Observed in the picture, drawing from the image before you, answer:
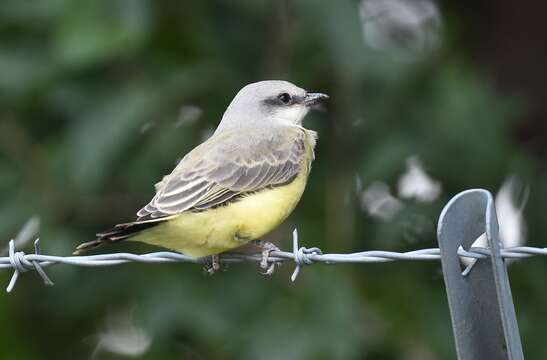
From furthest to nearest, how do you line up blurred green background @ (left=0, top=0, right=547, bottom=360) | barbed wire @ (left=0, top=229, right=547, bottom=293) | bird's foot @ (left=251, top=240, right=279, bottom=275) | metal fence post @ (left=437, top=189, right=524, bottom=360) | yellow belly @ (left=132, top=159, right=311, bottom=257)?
blurred green background @ (left=0, top=0, right=547, bottom=360)
yellow belly @ (left=132, top=159, right=311, bottom=257)
bird's foot @ (left=251, top=240, right=279, bottom=275)
barbed wire @ (left=0, top=229, right=547, bottom=293)
metal fence post @ (left=437, top=189, right=524, bottom=360)

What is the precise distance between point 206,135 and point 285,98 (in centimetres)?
66

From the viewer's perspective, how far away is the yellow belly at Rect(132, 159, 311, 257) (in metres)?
4.36

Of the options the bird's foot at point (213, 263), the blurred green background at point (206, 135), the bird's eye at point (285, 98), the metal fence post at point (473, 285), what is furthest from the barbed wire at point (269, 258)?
the bird's eye at point (285, 98)

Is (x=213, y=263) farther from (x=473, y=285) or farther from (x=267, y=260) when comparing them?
(x=473, y=285)

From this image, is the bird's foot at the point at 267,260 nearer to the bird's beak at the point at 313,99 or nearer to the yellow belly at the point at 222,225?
the yellow belly at the point at 222,225

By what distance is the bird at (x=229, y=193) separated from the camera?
4.32 metres

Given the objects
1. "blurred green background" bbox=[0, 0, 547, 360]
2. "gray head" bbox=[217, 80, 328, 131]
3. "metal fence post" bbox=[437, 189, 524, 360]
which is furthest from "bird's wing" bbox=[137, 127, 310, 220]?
"metal fence post" bbox=[437, 189, 524, 360]

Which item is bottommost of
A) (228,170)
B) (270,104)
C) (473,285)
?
(473,285)

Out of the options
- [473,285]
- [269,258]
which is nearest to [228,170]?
[269,258]

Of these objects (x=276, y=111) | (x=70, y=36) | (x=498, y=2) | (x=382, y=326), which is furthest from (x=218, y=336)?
(x=498, y=2)

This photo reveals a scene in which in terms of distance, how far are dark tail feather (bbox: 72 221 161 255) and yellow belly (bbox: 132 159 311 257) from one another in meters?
0.12

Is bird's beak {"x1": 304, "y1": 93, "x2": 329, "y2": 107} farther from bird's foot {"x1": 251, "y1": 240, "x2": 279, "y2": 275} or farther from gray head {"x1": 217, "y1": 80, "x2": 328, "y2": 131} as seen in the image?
bird's foot {"x1": 251, "y1": 240, "x2": 279, "y2": 275}

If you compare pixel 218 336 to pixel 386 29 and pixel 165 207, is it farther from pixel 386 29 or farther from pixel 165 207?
pixel 386 29

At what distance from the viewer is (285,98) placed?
5555mm
